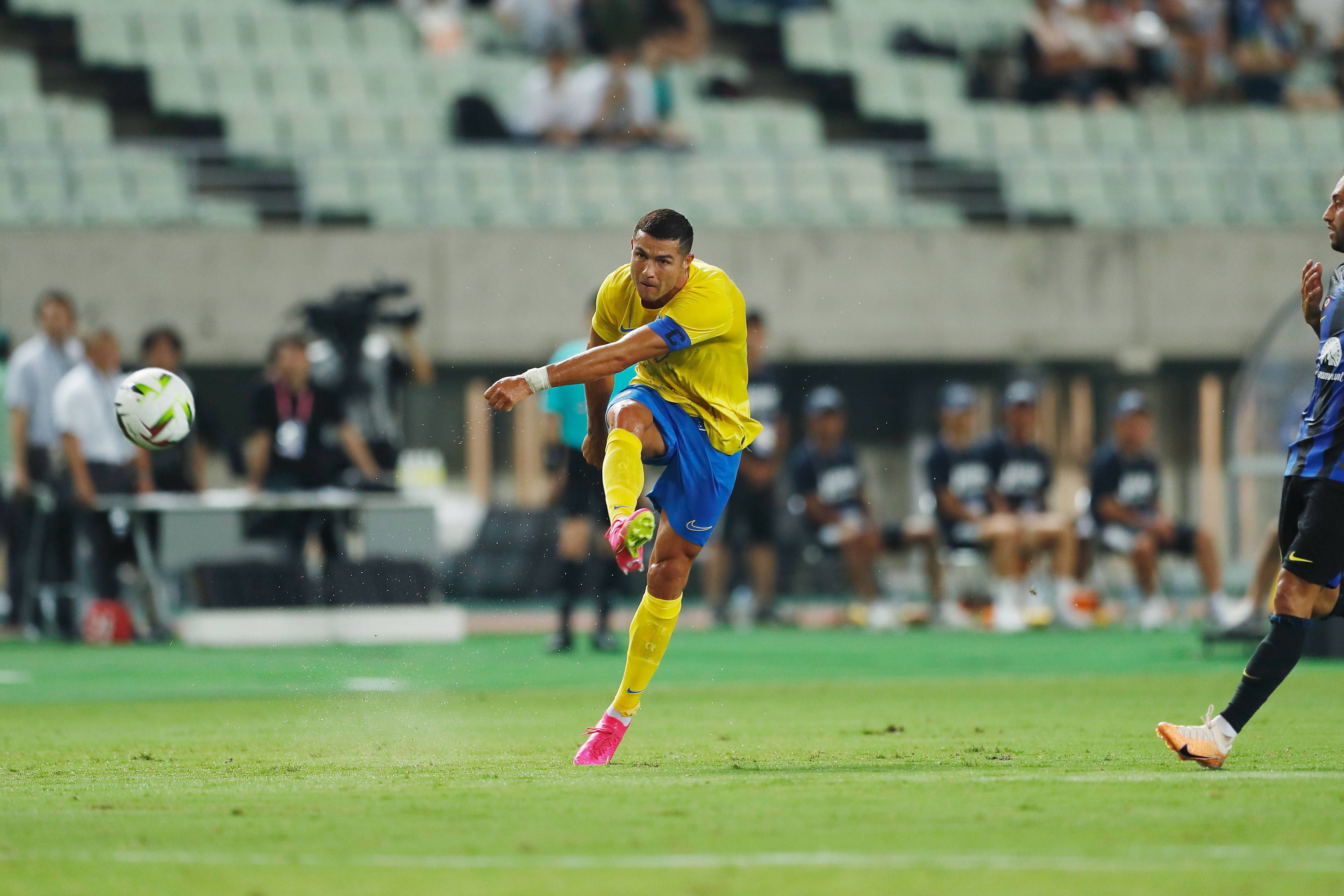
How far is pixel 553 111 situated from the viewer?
2083 cm

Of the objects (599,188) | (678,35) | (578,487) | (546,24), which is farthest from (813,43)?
(578,487)

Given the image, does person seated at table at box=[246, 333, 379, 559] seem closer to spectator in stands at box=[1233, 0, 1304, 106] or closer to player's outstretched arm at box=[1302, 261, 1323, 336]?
player's outstretched arm at box=[1302, 261, 1323, 336]

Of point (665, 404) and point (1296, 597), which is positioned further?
point (665, 404)

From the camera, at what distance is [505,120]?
69.9 ft

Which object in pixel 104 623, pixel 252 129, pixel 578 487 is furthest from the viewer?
pixel 252 129

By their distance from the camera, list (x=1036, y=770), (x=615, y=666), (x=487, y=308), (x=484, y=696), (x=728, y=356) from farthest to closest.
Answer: (x=487, y=308), (x=615, y=666), (x=484, y=696), (x=728, y=356), (x=1036, y=770)

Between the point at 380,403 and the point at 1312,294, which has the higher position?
the point at 1312,294

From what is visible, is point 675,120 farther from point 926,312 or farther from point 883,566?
point 883,566

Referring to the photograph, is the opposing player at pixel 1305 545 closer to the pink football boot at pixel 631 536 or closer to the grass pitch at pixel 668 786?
the grass pitch at pixel 668 786

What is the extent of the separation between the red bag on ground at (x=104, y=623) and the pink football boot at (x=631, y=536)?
356 inches

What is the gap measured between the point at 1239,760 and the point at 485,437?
1492 cm

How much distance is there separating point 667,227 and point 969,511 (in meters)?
10.2

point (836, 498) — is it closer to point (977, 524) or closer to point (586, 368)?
point (977, 524)

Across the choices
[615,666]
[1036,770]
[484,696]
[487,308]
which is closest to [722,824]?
[1036,770]
